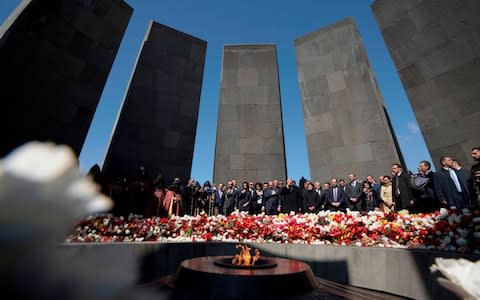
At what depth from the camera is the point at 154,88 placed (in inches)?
546

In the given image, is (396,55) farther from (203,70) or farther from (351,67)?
(203,70)

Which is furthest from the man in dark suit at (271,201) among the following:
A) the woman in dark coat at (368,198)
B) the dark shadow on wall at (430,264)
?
the dark shadow on wall at (430,264)

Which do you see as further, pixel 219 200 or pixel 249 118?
pixel 249 118

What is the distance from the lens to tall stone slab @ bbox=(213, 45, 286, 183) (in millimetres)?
14531

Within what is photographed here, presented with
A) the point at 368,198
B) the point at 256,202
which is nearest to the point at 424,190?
the point at 368,198

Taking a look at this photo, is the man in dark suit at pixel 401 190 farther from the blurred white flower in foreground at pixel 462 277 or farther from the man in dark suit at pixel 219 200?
the blurred white flower in foreground at pixel 462 277

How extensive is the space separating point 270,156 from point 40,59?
1030 cm

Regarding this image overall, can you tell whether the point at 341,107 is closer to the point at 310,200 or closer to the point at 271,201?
the point at 310,200

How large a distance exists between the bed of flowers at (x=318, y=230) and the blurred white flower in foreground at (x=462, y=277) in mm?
3961

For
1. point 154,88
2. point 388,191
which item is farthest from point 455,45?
point 154,88

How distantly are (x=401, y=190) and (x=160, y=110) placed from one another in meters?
10.8

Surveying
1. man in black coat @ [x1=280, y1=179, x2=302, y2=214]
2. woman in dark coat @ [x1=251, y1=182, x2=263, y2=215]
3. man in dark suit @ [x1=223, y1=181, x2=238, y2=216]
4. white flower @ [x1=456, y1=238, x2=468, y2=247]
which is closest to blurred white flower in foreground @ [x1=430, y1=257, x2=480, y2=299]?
white flower @ [x1=456, y1=238, x2=468, y2=247]

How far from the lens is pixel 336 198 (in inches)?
366

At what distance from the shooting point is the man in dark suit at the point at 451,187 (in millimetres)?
5935
